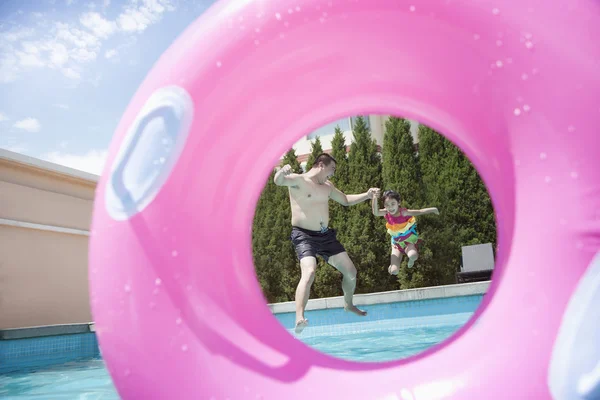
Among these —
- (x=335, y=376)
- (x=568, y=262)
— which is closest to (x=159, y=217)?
(x=335, y=376)

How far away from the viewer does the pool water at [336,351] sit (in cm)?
292

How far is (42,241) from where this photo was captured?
22.3 ft

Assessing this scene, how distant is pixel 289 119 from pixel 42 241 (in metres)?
6.33

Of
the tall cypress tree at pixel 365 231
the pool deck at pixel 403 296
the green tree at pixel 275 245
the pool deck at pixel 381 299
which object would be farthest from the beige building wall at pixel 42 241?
the tall cypress tree at pixel 365 231

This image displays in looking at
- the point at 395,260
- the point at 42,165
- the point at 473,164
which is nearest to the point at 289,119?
the point at 473,164

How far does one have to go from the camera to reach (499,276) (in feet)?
4.15

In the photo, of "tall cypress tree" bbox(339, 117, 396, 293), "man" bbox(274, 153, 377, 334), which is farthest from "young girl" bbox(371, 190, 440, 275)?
"tall cypress tree" bbox(339, 117, 396, 293)

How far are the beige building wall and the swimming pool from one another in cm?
213

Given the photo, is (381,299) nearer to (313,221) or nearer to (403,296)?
(403,296)

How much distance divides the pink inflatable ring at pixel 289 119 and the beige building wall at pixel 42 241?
5500 mm

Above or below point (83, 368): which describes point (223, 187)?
above

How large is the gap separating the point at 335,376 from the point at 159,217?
1.89 ft

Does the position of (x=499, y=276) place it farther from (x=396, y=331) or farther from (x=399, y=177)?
(x=399, y=177)

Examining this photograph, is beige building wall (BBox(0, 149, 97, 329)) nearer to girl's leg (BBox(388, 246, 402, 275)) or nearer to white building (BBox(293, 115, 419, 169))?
girl's leg (BBox(388, 246, 402, 275))
